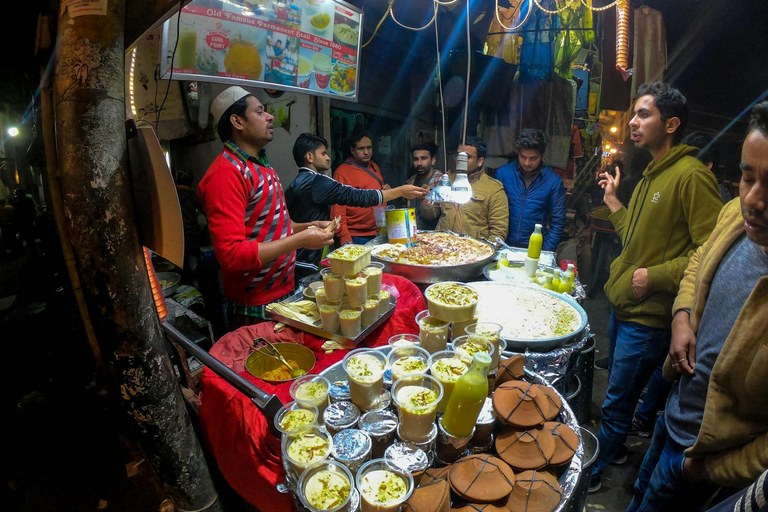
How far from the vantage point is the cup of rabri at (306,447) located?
1353mm

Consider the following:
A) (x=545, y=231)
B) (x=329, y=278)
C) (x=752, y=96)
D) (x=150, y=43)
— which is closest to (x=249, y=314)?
(x=329, y=278)

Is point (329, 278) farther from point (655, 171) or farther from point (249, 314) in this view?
point (655, 171)

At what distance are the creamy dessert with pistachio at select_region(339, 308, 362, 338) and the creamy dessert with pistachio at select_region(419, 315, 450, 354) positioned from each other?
394mm

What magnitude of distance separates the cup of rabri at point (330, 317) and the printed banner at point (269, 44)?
6.58 ft

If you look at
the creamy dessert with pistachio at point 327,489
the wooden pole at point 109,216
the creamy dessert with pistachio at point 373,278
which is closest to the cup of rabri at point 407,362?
the creamy dessert with pistachio at point 327,489

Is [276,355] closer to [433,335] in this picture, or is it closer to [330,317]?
[330,317]

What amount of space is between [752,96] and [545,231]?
4467 millimetres

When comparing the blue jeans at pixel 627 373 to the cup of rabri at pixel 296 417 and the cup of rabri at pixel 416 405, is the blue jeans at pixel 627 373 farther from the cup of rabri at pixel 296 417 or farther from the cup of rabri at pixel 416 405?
the cup of rabri at pixel 296 417

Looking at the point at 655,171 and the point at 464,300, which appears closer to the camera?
the point at 464,300

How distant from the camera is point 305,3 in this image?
11.3ft

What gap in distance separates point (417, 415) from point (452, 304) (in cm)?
70

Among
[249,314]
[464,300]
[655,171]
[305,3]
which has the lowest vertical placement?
[249,314]

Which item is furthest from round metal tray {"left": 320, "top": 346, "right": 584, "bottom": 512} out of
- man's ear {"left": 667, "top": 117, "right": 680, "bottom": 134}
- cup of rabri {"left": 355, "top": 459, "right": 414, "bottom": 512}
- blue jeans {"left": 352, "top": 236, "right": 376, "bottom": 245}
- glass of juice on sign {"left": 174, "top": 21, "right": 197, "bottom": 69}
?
blue jeans {"left": 352, "top": 236, "right": 376, "bottom": 245}

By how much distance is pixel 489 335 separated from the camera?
1.93 metres
